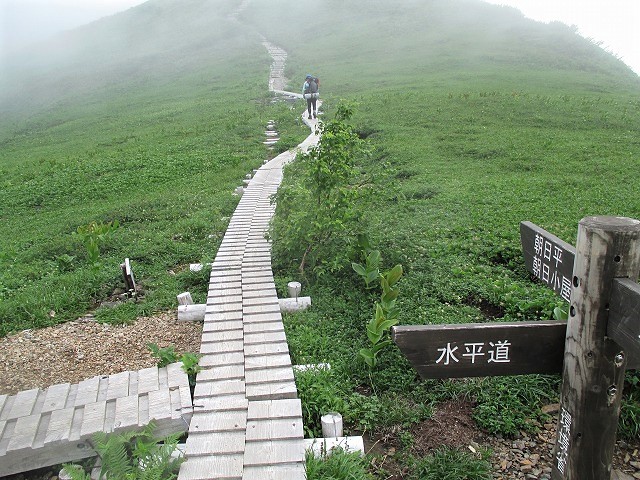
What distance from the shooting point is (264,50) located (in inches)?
2178

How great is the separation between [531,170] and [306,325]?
992 centimetres

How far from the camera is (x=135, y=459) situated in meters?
4.67

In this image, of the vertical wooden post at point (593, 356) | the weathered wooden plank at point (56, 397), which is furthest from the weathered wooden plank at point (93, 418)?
the vertical wooden post at point (593, 356)

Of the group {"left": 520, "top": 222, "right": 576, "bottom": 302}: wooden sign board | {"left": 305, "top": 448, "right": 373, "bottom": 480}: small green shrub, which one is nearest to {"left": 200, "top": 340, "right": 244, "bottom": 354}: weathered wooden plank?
{"left": 305, "top": 448, "right": 373, "bottom": 480}: small green shrub

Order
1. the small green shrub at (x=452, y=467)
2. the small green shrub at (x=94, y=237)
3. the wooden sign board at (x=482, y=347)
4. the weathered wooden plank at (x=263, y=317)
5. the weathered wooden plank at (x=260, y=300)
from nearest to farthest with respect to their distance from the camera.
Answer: the wooden sign board at (x=482, y=347), the small green shrub at (x=452, y=467), the weathered wooden plank at (x=263, y=317), the weathered wooden plank at (x=260, y=300), the small green shrub at (x=94, y=237)

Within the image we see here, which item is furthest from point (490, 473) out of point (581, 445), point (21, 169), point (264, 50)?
point (264, 50)

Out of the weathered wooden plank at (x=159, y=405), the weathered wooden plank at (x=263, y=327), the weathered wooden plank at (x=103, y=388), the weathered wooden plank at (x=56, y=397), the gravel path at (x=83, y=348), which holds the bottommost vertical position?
the gravel path at (x=83, y=348)

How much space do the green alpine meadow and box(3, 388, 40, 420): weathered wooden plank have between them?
2.13 metres

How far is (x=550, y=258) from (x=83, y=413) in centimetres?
479

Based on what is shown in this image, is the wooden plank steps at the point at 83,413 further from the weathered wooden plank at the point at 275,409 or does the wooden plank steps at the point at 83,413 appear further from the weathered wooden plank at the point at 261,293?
the weathered wooden plank at the point at 261,293

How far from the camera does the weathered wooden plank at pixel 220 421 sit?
498 centimetres

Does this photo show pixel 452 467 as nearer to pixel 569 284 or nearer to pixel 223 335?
pixel 569 284

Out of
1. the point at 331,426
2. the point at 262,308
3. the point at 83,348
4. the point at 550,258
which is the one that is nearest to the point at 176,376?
the point at 262,308

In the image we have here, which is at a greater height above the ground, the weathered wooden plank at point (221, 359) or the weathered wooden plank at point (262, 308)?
the weathered wooden plank at point (221, 359)
